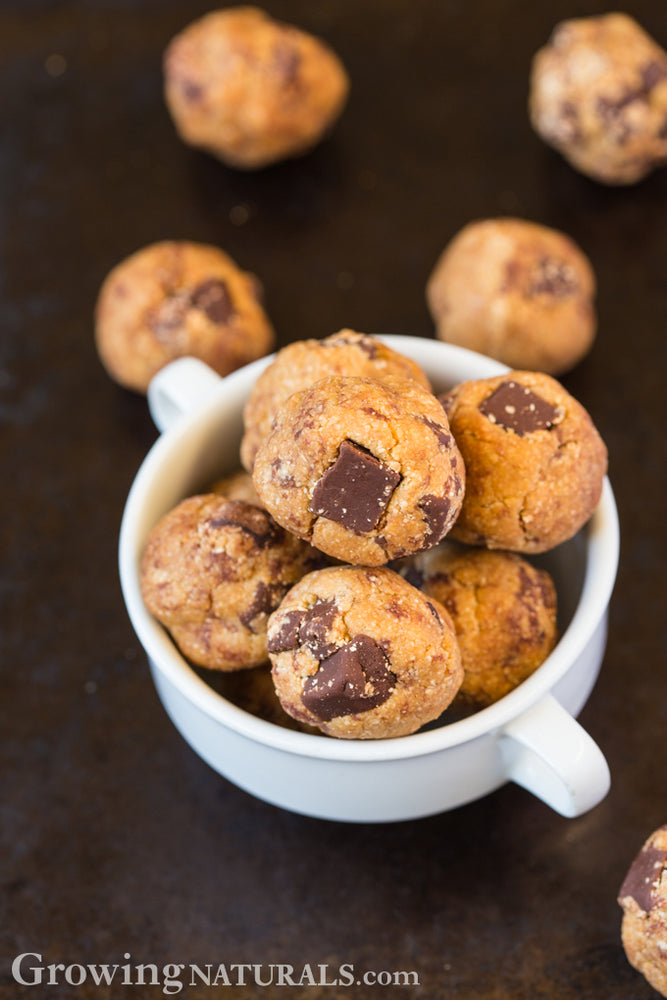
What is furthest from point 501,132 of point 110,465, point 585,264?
point 110,465

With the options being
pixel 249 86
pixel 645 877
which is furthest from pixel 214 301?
pixel 645 877

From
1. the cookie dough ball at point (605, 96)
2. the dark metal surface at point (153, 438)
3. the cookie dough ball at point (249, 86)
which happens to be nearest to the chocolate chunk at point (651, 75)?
the cookie dough ball at point (605, 96)

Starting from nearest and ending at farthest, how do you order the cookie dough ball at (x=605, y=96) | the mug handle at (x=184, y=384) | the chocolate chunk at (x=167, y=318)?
1. the mug handle at (x=184, y=384)
2. the chocolate chunk at (x=167, y=318)
3. the cookie dough ball at (x=605, y=96)

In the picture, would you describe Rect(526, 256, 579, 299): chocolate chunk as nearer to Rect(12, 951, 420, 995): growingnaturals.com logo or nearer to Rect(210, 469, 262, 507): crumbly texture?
Rect(210, 469, 262, 507): crumbly texture

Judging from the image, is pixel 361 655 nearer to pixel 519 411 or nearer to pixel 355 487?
pixel 355 487

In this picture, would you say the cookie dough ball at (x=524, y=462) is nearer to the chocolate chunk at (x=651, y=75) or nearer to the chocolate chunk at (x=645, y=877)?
the chocolate chunk at (x=645, y=877)

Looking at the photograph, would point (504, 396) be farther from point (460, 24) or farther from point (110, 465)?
point (460, 24)

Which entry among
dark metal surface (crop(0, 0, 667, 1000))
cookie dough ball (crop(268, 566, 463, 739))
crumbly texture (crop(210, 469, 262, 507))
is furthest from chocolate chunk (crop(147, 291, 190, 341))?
cookie dough ball (crop(268, 566, 463, 739))
